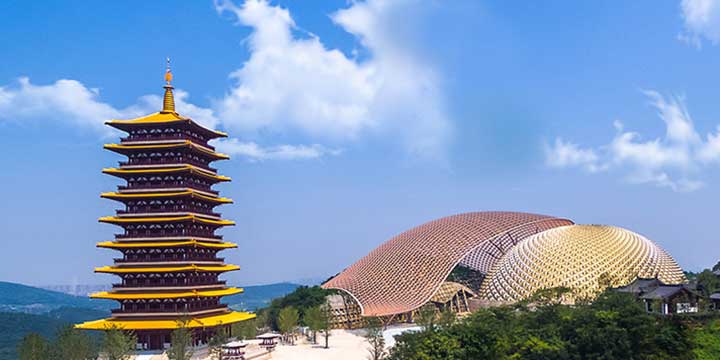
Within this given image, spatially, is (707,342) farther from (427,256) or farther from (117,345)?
(427,256)

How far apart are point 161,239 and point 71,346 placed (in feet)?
33.8

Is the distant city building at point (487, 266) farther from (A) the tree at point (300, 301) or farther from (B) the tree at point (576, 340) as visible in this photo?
(B) the tree at point (576, 340)

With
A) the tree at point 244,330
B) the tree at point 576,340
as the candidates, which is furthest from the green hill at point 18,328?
the tree at point 576,340

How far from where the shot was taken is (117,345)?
41.0 meters

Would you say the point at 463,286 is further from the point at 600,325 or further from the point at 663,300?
the point at 600,325

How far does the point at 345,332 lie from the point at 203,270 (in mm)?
25634

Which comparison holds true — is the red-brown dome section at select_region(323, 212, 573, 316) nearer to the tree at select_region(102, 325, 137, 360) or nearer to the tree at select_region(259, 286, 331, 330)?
the tree at select_region(259, 286, 331, 330)

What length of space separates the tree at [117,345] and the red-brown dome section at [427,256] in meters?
33.8

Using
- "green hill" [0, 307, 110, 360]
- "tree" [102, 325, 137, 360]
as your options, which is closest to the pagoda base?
"tree" [102, 325, 137, 360]

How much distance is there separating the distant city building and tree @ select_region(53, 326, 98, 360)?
3614cm

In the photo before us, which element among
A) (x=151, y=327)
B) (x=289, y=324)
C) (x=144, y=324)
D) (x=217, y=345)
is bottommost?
(x=217, y=345)

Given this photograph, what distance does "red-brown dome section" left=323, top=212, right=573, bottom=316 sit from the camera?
256ft

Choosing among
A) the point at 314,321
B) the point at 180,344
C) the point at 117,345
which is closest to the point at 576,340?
the point at 180,344

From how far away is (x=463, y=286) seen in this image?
8112 cm
